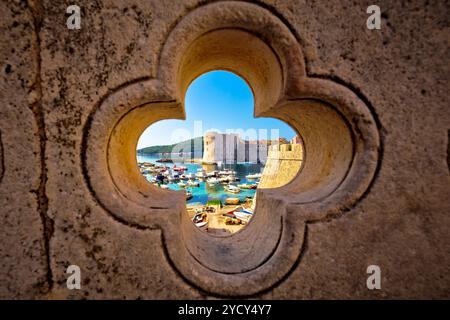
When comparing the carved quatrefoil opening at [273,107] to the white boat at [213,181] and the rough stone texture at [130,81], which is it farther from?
the white boat at [213,181]

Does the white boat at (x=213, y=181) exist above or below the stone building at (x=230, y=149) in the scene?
below

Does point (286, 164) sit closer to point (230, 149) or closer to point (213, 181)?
point (213, 181)

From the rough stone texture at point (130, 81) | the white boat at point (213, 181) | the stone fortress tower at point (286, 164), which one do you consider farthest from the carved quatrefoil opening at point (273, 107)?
the white boat at point (213, 181)

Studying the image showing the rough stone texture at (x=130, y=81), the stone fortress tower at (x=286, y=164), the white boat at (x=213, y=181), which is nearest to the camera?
the rough stone texture at (x=130, y=81)

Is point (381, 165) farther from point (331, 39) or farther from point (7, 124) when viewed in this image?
point (7, 124)

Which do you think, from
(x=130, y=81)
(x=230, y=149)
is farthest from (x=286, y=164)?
(x=230, y=149)

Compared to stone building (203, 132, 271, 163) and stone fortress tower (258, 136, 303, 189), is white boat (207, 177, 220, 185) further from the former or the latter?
stone fortress tower (258, 136, 303, 189)
